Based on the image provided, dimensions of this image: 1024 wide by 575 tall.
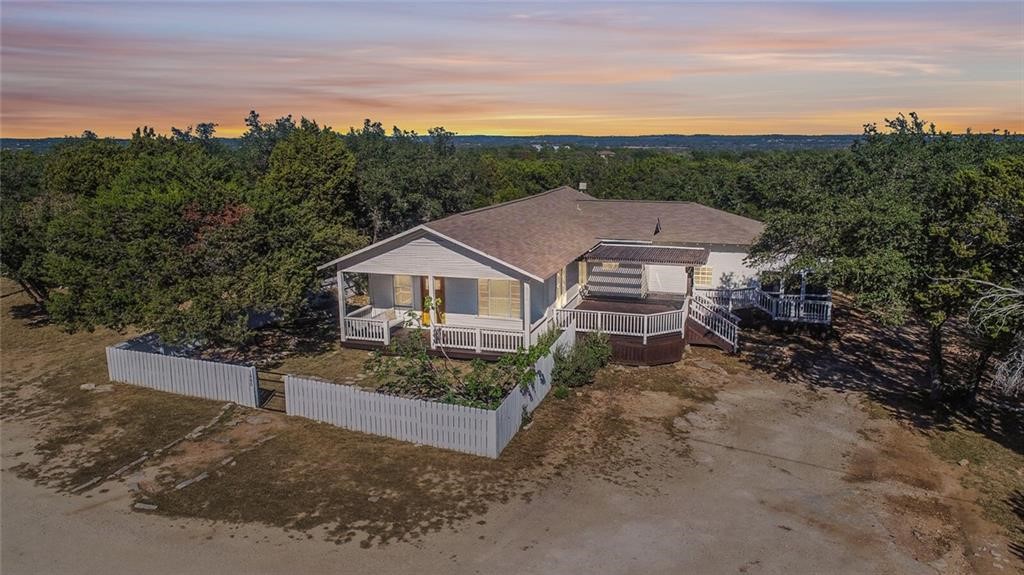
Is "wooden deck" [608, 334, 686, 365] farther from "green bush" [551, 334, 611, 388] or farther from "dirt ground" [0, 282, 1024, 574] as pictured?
"dirt ground" [0, 282, 1024, 574]

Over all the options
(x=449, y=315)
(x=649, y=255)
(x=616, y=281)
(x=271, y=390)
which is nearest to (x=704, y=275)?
(x=649, y=255)

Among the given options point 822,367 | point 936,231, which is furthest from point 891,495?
point 822,367

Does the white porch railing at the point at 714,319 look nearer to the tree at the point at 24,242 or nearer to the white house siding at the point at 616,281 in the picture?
the white house siding at the point at 616,281

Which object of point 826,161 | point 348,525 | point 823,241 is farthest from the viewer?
point 826,161

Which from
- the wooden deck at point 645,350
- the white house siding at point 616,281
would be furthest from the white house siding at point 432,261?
the white house siding at point 616,281

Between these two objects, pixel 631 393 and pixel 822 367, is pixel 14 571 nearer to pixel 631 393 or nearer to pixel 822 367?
pixel 631 393

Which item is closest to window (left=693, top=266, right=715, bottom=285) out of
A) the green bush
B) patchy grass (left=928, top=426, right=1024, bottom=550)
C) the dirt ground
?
the dirt ground

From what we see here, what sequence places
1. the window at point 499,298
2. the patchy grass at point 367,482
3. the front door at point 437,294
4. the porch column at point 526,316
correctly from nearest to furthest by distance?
the patchy grass at point 367,482 → the porch column at point 526,316 → the window at point 499,298 → the front door at point 437,294
